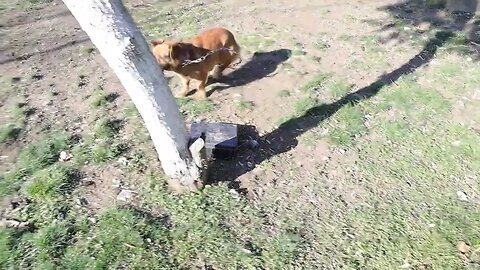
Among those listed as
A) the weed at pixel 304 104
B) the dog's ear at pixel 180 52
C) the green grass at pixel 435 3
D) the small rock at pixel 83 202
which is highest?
the dog's ear at pixel 180 52

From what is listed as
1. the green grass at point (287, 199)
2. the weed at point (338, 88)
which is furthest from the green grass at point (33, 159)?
the weed at point (338, 88)

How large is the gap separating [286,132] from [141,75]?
5.80 ft

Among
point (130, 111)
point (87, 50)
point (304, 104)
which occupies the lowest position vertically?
point (304, 104)

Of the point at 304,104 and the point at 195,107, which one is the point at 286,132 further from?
the point at 195,107

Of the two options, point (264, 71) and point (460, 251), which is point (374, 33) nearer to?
point (264, 71)

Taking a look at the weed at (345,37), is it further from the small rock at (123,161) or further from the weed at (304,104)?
the small rock at (123,161)

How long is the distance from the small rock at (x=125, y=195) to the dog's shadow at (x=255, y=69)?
5.75 ft

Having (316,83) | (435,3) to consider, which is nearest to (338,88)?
(316,83)

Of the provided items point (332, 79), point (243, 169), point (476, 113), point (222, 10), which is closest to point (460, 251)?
point (243, 169)

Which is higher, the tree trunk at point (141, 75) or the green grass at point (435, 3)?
the tree trunk at point (141, 75)

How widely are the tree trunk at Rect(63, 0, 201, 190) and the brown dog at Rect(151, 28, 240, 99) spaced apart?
1.16 meters

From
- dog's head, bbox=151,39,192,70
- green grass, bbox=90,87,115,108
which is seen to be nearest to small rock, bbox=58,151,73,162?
green grass, bbox=90,87,115,108

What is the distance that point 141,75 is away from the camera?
321 cm

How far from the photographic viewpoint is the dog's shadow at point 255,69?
5504 mm
